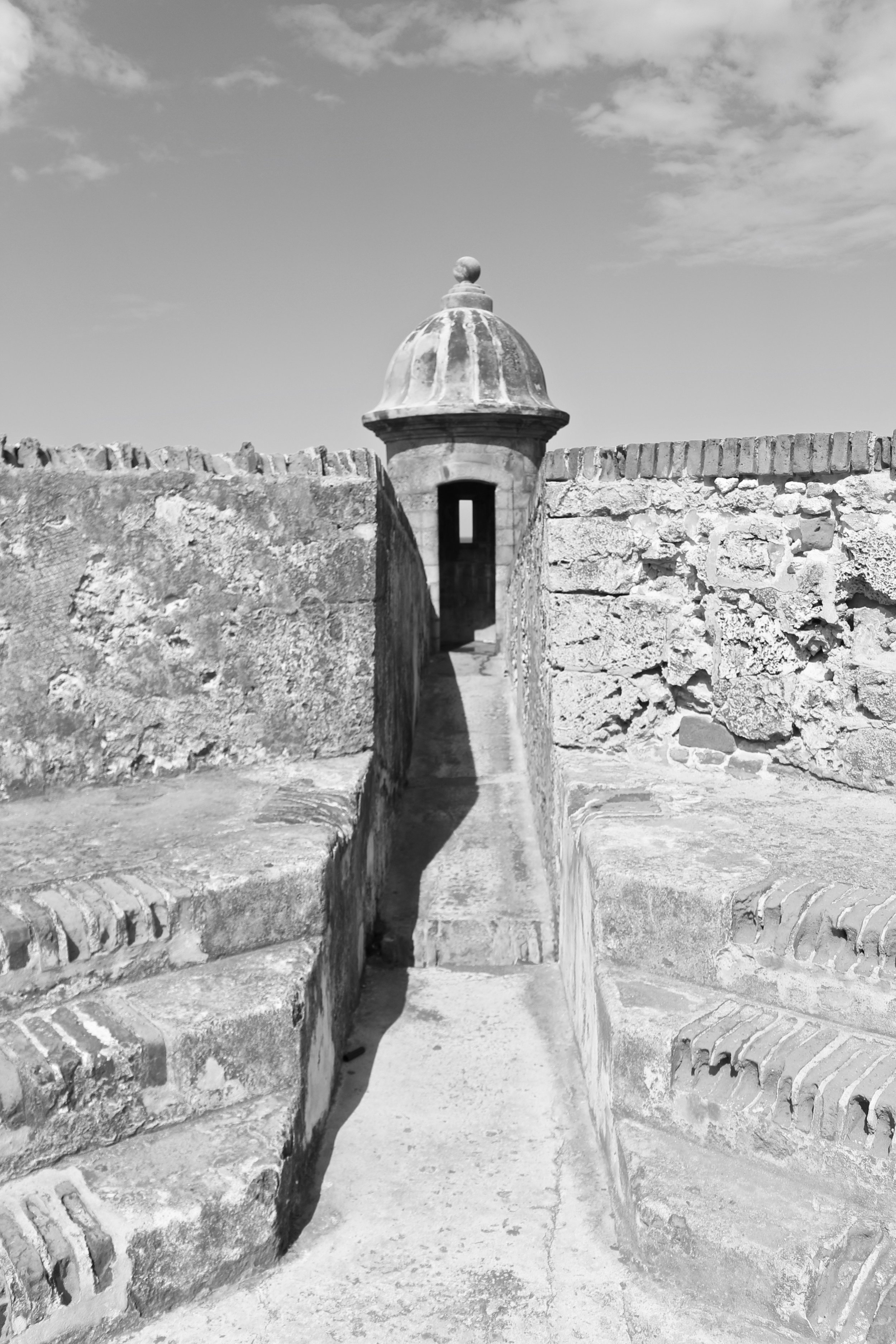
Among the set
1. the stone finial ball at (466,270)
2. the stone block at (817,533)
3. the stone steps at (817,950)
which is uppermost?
the stone finial ball at (466,270)

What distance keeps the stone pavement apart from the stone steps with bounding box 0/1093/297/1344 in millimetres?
94

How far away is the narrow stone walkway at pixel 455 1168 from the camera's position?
8.28 ft

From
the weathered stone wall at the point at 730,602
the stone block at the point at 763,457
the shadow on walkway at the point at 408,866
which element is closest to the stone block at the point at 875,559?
the weathered stone wall at the point at 730,602

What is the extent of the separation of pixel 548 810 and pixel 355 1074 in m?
1.77

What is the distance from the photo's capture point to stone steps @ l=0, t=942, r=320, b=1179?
8.39 ft

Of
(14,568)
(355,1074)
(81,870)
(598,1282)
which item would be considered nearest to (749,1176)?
(598,1282)

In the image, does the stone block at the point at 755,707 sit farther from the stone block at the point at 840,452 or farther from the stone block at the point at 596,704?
the stone block at the point at 840,452

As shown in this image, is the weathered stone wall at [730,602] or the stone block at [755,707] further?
the stone block at [755,707]

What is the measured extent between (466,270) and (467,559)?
3.14 meters

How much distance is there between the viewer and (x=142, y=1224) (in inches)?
99.2

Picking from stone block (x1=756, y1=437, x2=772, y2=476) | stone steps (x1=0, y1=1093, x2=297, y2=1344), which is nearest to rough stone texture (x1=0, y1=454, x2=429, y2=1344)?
stone steps (x1=0, y1=1093, x2=297, y2=1344)

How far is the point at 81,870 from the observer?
3121mm

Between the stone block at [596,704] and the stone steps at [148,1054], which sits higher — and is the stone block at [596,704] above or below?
above

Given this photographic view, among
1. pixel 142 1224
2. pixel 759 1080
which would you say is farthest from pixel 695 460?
pixel 142 1224
